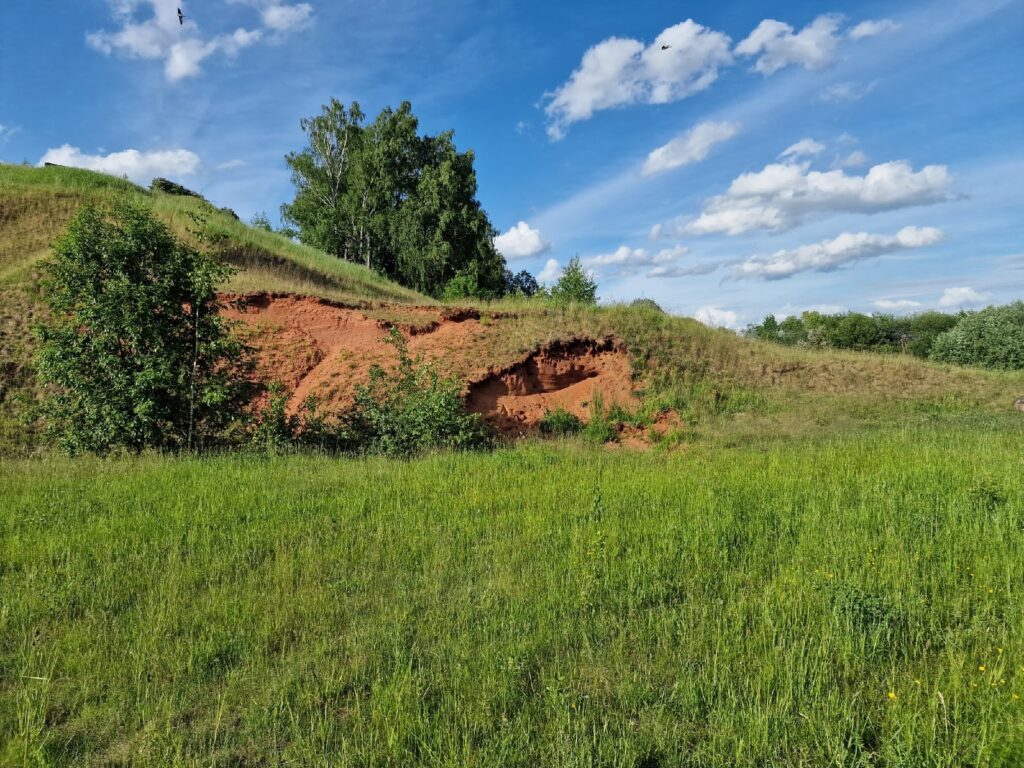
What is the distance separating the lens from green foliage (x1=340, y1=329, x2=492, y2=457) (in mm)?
12750

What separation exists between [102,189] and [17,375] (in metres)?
12.8

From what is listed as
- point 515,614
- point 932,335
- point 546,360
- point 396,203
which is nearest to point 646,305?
point 546,360

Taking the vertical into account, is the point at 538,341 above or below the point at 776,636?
above

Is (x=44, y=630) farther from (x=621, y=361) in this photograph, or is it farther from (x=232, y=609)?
(x=621, y=361)

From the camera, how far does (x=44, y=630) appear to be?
4.18 m

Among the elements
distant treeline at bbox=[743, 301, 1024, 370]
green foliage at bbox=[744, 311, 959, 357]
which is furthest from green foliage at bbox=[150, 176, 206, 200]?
green foliage at bbox=[744, 311, 959, 357]

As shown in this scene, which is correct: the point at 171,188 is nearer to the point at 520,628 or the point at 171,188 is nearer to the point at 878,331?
Result: the point at 520,628

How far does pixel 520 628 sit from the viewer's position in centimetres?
408

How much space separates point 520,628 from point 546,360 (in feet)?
→ 46.7

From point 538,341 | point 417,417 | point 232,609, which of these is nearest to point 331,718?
point 232,609

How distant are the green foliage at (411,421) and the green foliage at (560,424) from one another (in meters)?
2.76

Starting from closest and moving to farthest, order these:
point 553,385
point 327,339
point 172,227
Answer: point 327,339
point 553,385
point 172,227

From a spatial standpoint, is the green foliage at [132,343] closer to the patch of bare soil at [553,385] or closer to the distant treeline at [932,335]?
the patch of bare soil at [553,385]

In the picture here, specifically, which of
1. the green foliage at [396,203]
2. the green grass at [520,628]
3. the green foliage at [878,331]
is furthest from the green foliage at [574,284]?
the green foliage at [878,331]
